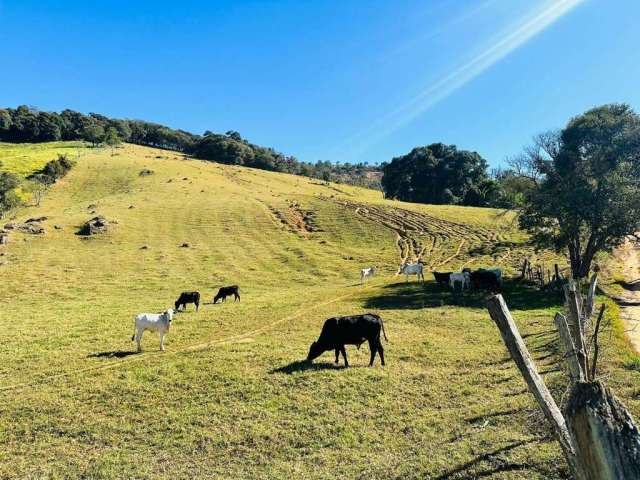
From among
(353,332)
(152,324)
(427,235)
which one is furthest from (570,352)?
(427,235)

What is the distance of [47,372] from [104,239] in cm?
3776

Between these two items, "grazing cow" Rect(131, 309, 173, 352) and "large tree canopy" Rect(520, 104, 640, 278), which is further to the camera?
"large tree canopy" Rect(520, 104, 640, 278)

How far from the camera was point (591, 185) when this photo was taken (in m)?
31.1

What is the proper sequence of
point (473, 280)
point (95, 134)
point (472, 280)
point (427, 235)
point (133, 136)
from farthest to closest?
point (133, 136) → point (95, 134) → point (427, 235) → point (472, 280) → point (473, 280)

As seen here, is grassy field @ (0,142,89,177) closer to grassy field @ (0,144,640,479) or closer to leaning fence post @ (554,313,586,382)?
grassy field @ (0,144,640,479)

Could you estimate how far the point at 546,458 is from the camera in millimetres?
9750

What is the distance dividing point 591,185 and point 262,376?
85.8ft

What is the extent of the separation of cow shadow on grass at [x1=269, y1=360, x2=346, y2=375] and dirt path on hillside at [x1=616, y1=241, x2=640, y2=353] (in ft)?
37.6

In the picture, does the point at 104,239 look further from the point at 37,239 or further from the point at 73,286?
the point at 73,286

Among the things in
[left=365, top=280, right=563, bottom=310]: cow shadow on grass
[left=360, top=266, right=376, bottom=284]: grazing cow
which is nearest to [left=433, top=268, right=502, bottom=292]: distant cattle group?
[left=365, top=280, right=563, bottom=310]: cow shadow on grass

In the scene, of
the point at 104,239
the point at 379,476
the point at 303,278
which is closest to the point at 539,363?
the point at 379,476

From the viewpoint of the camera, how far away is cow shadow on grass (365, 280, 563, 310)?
28219 millimetres

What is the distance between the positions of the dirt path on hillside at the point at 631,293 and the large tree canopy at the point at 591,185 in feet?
11.3

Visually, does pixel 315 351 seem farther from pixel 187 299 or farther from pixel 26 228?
pixel 26 228
